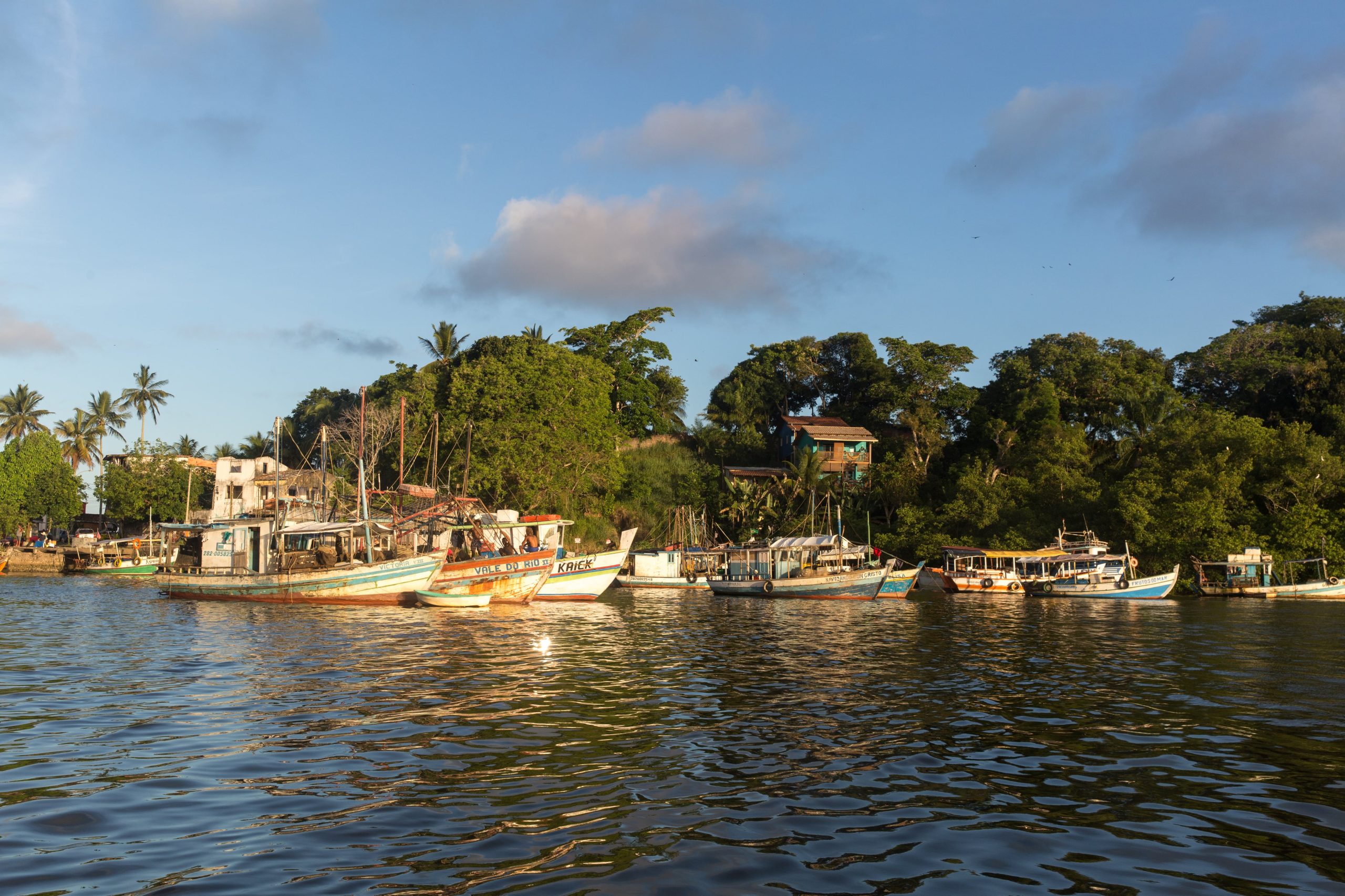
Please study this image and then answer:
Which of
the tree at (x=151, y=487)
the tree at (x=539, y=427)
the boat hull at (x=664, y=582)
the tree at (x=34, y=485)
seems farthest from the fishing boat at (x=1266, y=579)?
the tree at (x=34, y=485)

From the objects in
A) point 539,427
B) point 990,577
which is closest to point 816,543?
point 990,577

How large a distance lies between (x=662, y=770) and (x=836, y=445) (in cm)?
6411

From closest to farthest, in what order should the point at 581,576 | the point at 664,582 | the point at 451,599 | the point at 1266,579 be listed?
1. the point at 451,599
2. the point at 581,576
3. the point at 1266,579
4. the point at 664,582

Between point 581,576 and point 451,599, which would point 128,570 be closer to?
point 581,576

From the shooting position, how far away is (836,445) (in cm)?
7306

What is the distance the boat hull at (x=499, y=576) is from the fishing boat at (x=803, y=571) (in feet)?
58.4

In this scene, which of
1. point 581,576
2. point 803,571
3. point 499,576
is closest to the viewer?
point 499,576

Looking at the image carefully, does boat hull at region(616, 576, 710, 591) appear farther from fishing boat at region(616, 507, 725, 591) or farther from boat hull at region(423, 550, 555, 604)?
boat hull at region(423, 550, 555, 604)

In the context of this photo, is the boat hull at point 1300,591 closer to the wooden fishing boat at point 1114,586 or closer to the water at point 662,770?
the wooden fishing boat at point 1114,586

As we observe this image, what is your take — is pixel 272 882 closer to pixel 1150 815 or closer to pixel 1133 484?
pixel 1150 815

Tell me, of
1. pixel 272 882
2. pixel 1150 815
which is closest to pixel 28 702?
pixel 272 882

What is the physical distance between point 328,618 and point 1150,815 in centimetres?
2692

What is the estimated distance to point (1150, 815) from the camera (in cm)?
881

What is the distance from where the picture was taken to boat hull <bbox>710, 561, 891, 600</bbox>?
4925 centimetres
